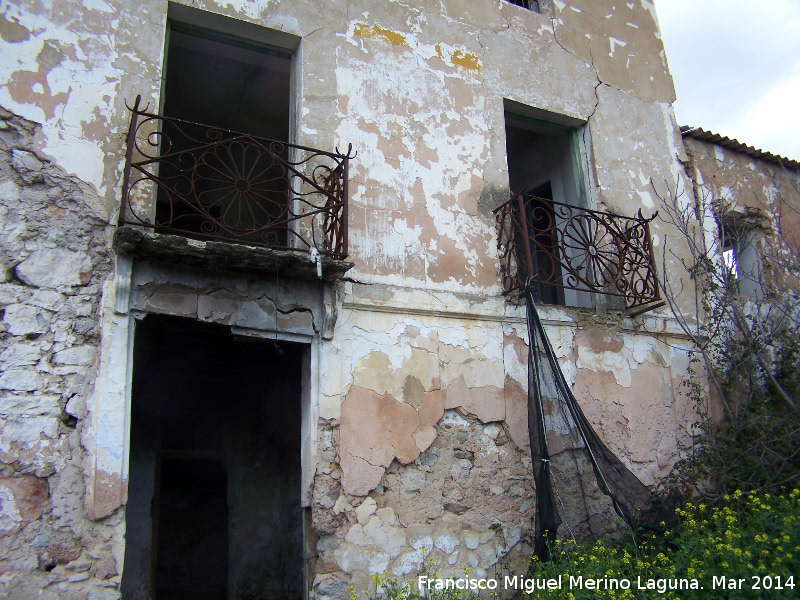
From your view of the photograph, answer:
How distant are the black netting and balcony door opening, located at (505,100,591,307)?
1340 mm

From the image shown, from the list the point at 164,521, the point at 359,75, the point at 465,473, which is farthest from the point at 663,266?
the point at 164,521

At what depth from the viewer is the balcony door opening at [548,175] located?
6.74 meters

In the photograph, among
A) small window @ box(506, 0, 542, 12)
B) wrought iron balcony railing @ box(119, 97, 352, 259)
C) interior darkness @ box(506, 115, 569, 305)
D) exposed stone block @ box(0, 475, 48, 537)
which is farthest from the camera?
small window @ box(506, 0, 542, 12)

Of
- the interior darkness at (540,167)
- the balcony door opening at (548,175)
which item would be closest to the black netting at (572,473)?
the balcony door opening at (548,175)

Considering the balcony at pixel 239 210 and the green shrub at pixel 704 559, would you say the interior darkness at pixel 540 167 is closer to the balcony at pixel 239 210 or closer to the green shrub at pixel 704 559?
the balcony at pixel 239 210

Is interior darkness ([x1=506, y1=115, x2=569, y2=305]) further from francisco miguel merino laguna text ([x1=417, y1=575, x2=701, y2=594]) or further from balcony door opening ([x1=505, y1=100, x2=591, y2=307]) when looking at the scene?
francisco miguel merino laguna text ([x1=417, y1=575, x2=701, y2=594])

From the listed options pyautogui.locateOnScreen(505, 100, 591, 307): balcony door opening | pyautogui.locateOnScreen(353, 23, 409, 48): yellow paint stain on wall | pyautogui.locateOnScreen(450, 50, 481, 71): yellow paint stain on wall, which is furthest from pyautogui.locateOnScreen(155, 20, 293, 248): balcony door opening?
pyautogui.locateOnScreen(505, 100, 591, 307): balcony door opening

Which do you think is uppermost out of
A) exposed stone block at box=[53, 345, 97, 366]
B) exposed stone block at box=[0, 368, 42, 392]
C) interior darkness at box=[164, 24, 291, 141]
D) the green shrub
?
interior darkness at box=[164, 24, 291, 141]

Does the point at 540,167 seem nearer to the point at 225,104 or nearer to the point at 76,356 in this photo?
the point at 225,104

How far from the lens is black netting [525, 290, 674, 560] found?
16.0 ft

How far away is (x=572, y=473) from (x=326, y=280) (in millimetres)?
2376

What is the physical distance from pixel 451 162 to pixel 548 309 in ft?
5.39

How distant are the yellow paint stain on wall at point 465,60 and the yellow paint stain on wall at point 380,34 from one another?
0.53 m

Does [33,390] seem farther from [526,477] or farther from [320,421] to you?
[526,477]
